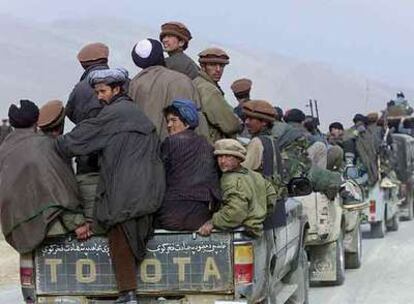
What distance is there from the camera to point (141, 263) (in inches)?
278

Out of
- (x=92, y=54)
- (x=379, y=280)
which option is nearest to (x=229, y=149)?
(x=92, y=54)

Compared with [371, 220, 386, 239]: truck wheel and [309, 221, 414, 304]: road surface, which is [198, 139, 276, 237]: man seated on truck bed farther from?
[371, 220, 386, 239]: truck wheel

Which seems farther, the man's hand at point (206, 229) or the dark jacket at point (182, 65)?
the dark jacket at point (182, 65)

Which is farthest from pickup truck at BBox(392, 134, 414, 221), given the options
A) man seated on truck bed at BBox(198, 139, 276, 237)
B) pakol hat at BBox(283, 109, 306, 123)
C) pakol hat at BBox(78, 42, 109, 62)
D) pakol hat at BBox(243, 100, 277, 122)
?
man seated on truck bed at BBox(198, 139, 276, 237)

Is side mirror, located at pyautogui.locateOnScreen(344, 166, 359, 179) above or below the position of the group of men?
below

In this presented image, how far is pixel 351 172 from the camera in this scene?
15.2 meters

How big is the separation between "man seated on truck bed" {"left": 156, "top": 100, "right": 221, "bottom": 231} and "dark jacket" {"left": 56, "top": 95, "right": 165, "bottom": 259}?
0.41 ft

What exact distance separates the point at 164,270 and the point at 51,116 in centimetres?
143

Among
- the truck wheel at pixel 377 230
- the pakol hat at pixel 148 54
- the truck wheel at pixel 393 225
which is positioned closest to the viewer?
the pakol hat at pixel 148 54

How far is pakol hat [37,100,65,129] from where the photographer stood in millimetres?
7461

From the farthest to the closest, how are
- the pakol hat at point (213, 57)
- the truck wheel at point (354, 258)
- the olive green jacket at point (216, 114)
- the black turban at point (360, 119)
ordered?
→ the black turban at point (360, 119) → the truck wheel at point (354, 258) → the pakol hat at point (213, 57) → the olive green jacket at point (216, 114)

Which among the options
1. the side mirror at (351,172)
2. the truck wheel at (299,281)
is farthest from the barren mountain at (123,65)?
the truck wheel at (299,281)

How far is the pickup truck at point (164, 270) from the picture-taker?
6988mm

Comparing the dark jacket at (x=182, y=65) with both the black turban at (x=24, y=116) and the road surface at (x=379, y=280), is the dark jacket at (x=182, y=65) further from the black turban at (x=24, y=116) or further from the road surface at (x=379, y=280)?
the road surface at (x=379, y=280)
